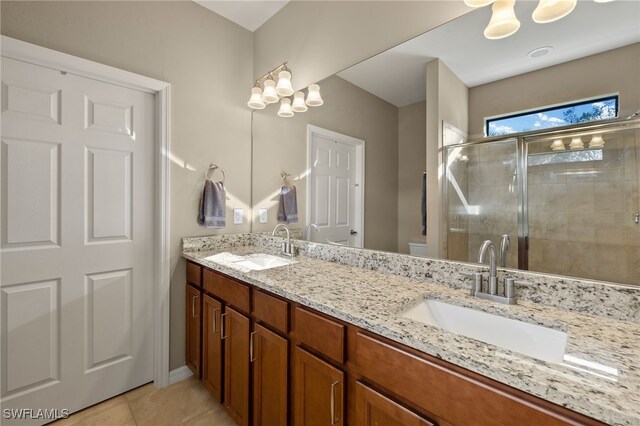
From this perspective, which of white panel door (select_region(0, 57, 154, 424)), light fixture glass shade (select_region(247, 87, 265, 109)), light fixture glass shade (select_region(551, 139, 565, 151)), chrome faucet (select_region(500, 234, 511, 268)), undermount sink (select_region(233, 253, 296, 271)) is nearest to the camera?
light fixture glass shade (select_region(551, 139, 565, 151))

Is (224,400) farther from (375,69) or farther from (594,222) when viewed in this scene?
(375,69)

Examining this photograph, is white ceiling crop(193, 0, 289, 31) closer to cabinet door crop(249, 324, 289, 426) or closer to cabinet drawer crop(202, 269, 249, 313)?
cabinet drawer crop(202, 269, 249, 313)

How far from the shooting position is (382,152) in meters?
1.59

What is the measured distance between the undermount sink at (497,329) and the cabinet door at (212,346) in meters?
1.13

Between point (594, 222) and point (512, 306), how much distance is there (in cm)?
38

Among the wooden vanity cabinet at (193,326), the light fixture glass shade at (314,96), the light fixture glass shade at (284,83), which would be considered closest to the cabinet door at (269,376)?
the wooden vanity cabinet at (193,326)

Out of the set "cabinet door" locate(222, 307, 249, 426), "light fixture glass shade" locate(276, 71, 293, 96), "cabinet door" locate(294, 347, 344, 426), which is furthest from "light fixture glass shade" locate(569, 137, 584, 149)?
"light fixture glass shade" locate(276, 71, 293, 96)

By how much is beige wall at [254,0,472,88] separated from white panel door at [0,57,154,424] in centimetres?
104

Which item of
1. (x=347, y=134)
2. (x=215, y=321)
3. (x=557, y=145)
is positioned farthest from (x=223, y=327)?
(x=557, y=145)

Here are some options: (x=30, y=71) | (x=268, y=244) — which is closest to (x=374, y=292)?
(x=268, y=244)

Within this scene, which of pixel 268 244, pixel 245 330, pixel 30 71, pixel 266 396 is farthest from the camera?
pixel 268 244

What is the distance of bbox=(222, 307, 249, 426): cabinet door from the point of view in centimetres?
140

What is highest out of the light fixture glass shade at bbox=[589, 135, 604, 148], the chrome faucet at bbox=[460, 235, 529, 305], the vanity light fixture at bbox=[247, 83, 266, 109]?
the vanity light fixture at bbox=[247, 83, 266, 109]

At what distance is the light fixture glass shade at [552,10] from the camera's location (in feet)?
3.22
